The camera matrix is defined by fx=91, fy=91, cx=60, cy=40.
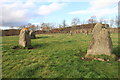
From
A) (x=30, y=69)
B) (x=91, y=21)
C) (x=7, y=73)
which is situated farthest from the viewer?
(x=91, y=21)

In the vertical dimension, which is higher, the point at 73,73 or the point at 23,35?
the point at 23,35

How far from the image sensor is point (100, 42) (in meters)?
6.04

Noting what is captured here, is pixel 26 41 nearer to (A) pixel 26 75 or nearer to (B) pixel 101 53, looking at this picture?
(A) pixel 26 75

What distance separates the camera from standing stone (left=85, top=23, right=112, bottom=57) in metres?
5.80

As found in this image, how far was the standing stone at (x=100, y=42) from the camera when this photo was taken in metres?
5.80

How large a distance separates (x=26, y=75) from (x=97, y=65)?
12.0ft

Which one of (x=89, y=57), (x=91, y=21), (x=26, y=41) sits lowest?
(x=89, y=57)

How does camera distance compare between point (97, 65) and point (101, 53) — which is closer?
point (97, 65)

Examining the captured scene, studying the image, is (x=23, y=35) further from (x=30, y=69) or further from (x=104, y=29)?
(x=104, y=29)

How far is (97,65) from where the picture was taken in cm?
492

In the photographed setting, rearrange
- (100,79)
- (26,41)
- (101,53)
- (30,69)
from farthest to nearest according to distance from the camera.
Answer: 1. (26,41)
2. (101,53)
3. (30,69)
4. (100,79)

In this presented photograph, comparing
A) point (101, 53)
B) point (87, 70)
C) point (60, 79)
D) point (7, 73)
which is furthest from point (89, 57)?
point (7, 73)

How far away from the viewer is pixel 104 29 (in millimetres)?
6156

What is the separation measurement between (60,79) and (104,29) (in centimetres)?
449
